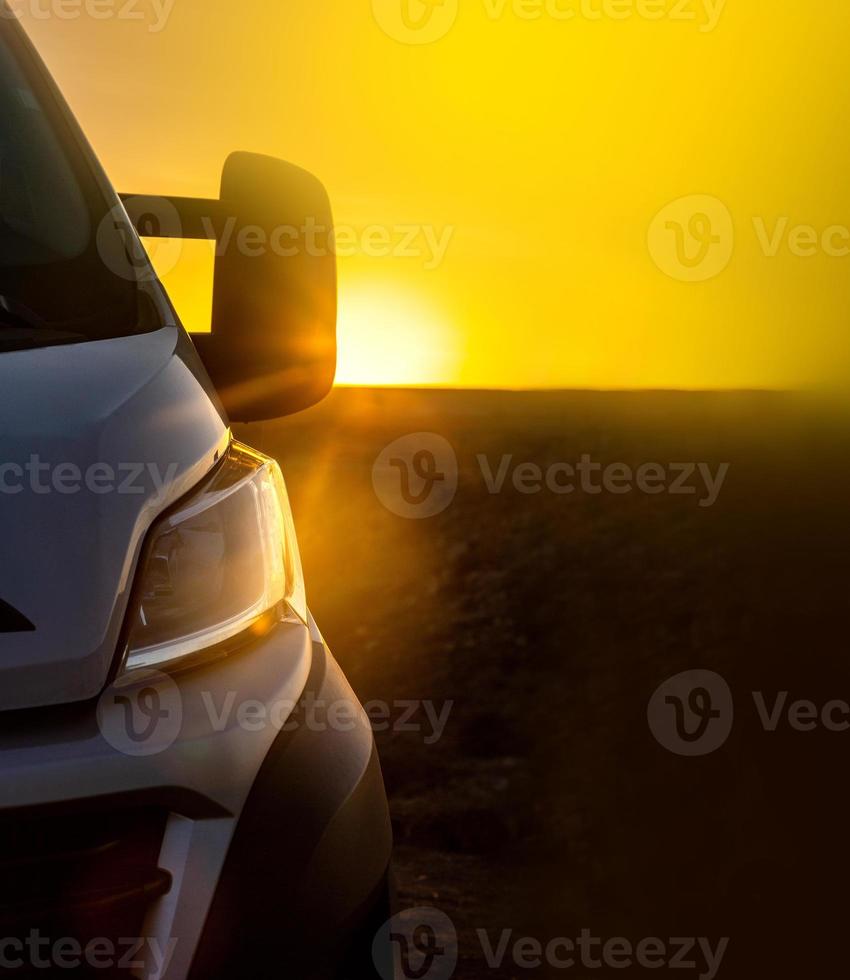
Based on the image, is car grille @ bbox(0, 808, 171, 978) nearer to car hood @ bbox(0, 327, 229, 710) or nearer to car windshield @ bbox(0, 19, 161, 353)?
car hood @ bbox(0, 327, 229, 710)

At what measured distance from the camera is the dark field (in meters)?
4.34

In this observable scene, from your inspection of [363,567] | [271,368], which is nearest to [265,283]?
[271,368]

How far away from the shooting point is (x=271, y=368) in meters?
2.38

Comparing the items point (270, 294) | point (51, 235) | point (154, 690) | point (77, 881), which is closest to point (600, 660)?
point (270, 294)

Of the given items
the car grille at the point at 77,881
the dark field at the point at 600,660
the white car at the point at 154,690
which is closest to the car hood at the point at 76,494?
the white car at the point at 154,690

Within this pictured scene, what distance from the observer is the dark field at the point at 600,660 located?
4.34m

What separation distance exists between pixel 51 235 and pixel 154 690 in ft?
3.32

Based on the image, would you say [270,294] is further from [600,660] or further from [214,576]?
[600,660]

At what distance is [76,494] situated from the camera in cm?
168

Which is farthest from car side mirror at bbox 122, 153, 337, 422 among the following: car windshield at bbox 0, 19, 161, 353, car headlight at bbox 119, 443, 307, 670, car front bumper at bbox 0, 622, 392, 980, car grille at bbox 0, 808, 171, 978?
car grille at bbox 0, 808, 171, 978

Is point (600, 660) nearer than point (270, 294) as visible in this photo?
No

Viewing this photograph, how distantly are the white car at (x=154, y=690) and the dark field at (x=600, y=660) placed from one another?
1.40 metres

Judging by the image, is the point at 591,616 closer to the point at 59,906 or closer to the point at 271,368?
the point at 271,368

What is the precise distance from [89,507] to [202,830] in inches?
16.1
